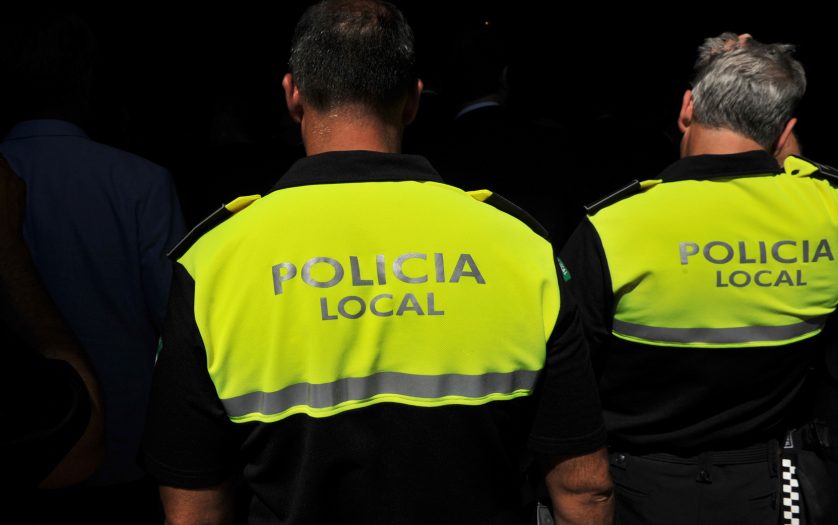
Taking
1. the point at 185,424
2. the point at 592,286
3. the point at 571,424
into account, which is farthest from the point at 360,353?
the point at 592,286

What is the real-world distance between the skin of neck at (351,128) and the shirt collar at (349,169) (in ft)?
0.12

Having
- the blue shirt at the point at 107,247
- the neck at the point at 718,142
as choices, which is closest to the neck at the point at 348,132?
the blue shirt at the point at 107,247

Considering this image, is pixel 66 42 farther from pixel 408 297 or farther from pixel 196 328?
pixel 408 297

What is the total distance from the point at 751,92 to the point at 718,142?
0.52ft

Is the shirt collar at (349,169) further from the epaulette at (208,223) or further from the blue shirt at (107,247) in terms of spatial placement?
the blue shirt at (107,247)

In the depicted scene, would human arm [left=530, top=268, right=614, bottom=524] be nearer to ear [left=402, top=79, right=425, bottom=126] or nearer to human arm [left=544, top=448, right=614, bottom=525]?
human arm [left=544, top=448, right=614, bottom=525]

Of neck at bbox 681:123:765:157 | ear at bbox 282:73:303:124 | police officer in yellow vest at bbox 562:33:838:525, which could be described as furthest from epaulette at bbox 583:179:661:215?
ear at bbox 282:73:303:124

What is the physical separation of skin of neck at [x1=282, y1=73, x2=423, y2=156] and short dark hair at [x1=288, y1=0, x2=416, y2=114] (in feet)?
0.04

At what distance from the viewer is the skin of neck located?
155cm

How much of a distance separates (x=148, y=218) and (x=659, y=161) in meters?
2.44

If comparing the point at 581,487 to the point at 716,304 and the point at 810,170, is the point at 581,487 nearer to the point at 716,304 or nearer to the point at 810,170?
the point at 716,304

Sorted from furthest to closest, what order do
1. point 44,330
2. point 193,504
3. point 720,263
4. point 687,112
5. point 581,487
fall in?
point 687,112, point 720,263, point 581,487, point 193,504, point 44,330

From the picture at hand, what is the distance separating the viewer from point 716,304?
2.09 meters

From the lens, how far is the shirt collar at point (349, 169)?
1.49m
